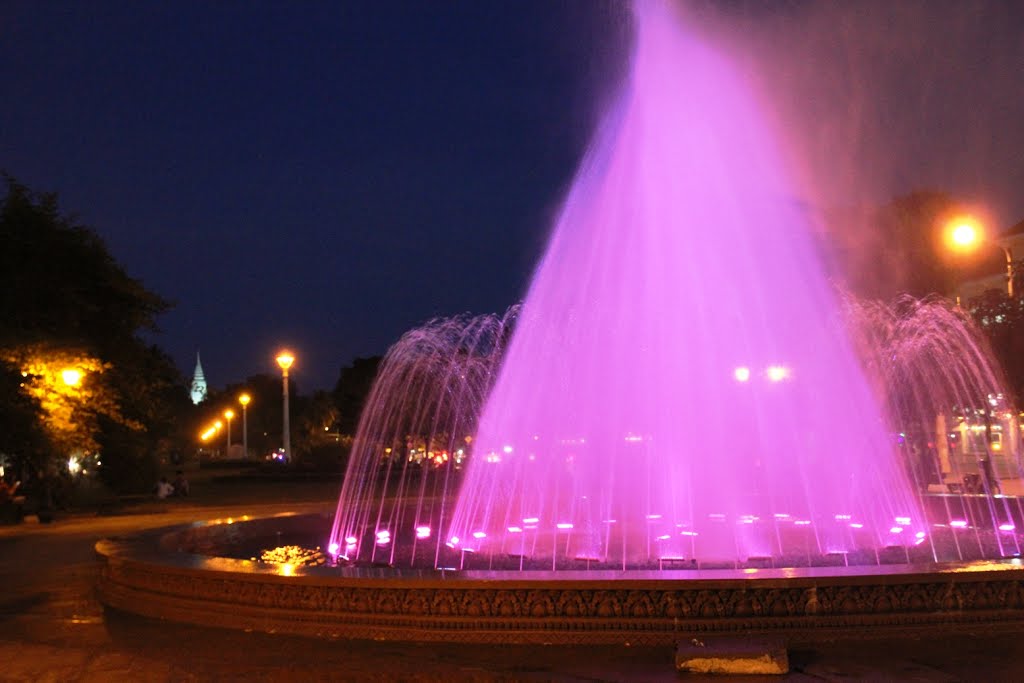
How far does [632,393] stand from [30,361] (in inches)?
735

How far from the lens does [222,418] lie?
140 m

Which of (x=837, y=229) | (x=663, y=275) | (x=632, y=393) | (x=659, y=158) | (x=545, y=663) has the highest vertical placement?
(x=837, y=229)

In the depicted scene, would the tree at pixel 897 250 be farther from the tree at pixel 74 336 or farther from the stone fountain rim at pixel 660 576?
the stone fountain rim at pixel 660 576

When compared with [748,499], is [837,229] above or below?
above

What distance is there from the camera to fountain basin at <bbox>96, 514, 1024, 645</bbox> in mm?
8336

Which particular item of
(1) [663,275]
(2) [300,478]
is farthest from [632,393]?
(2) [300,478]

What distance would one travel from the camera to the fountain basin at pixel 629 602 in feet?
27.3

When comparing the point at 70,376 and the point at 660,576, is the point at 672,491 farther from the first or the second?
the point at 70,376

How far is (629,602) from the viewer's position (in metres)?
8.45

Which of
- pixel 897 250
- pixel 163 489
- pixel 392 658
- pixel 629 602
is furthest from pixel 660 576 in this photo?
pixel 897 250

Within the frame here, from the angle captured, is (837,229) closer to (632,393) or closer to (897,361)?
(897,361)

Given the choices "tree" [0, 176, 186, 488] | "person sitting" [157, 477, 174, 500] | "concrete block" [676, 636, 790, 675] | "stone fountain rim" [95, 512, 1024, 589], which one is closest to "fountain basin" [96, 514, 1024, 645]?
"stone fountain rim" [95, 512, 1024, 589]

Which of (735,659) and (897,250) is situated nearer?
(735,659)

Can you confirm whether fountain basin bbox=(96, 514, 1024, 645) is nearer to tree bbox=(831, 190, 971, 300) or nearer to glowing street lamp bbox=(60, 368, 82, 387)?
glowing street lamp bbox=(60, 368, 82, 387)
